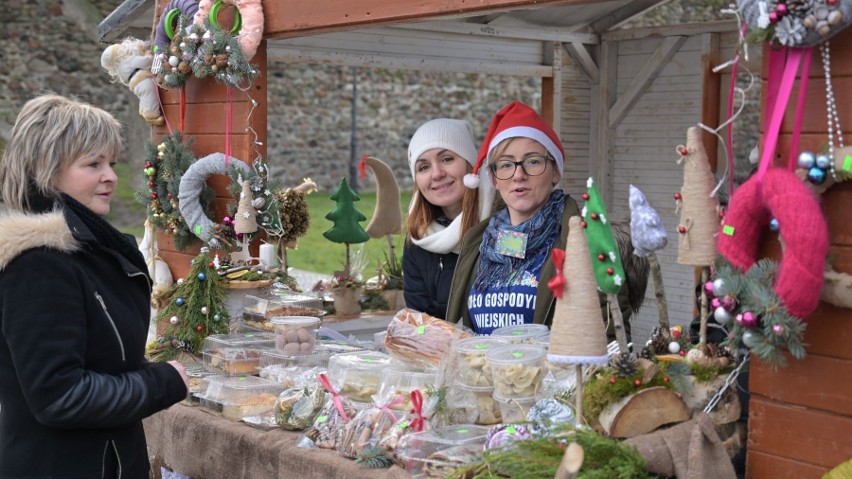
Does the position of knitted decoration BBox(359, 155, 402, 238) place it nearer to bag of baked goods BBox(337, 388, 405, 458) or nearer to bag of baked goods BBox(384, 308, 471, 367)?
bag of baked goods BBox(384, 308, 471, 367)

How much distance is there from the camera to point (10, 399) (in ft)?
7.52

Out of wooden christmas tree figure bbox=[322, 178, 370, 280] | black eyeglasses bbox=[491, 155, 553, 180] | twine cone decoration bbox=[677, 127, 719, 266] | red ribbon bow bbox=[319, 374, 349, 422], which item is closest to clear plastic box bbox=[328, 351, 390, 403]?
red ribbon bow bbox=[319, 374, 349, 422]

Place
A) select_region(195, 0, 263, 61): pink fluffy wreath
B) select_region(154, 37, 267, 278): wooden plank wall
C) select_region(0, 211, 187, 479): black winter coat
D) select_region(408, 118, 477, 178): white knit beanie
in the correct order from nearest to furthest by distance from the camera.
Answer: select_region(0, 211, 187, 479): black winter coat < select_region(408, 118, 477, 178): white knit beanie < select_region(195, 0, 263, 61): pink fluffy wreath < select_region(154, 37, 267, 278): wooden plank wall

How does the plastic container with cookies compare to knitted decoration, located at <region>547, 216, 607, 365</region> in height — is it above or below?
below

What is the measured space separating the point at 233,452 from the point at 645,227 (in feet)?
5.23

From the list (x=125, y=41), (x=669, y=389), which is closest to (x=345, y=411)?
(x=669, y=389)

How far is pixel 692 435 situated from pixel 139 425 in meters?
1.47

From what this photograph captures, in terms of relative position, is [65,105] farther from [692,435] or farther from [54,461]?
[692,435]

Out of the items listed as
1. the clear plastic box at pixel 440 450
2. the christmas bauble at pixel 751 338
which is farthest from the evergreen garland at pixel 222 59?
the christmas bauble at pixel 751 338

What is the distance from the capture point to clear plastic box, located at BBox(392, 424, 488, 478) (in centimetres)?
247

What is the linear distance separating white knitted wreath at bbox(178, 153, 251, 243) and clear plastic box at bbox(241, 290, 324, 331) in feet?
1.81

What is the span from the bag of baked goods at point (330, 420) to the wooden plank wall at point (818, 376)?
1.19 meters

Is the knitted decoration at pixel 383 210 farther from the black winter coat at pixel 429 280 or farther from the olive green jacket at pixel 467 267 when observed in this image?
the olive green jacket at pixel 467 267

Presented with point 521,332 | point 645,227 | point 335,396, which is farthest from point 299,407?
point 645,227
